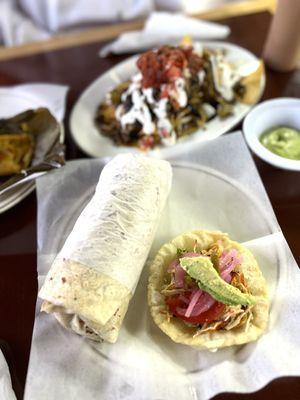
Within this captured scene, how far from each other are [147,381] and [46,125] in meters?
1.05

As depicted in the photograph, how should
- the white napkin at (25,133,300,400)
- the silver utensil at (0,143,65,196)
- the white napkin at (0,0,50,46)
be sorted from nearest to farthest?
the white napkin at (25,133,300,400)
the silver utensil at (0,143,65,196)
the white napkin at (0,0,50,46)

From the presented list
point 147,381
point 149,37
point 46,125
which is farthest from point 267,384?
point 149,37

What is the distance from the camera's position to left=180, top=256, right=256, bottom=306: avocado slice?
40.0 inches

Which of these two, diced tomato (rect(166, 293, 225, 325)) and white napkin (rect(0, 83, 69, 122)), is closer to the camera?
diced tomato (rect(166, 293, 225, 325))

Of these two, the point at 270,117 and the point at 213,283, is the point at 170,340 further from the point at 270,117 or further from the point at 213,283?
the point at 270,117

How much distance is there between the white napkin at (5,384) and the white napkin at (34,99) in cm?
99

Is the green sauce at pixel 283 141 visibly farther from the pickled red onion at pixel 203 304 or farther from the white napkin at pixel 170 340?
the pickled red onion at pixel 203 304

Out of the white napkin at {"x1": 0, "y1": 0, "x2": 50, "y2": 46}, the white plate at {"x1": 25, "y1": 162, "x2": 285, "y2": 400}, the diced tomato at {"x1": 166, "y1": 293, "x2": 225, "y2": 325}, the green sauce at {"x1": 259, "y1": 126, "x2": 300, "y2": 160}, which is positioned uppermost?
the green sauce at {"x1": 259, "y1": 126, "x2": 300, "y2": 160}

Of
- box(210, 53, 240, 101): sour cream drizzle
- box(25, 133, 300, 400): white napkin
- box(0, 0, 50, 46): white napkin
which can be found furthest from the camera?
box(0, 0, 50, 46): white napkin

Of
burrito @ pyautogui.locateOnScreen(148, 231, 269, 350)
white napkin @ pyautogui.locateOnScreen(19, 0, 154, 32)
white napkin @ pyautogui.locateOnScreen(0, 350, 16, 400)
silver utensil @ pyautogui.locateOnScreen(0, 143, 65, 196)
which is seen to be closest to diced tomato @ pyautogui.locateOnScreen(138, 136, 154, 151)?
silver utensil @ pyautogui.locateOnScreen(0, 143, 65, 196)

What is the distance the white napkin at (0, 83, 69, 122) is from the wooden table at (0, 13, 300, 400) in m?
0.07

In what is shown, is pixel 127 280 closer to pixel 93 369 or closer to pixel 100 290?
pixel 100 290

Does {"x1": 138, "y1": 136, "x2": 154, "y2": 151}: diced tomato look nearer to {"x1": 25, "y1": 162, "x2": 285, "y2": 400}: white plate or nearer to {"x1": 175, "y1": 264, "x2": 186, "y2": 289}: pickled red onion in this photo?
{"x1": 25, "y1": 162, "x2": 285, "y2": 400}: white plate

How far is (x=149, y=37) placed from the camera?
2.08m
